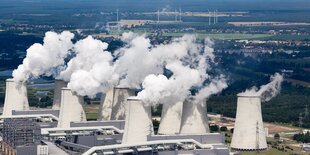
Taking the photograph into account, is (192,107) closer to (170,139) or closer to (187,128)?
(187,128)

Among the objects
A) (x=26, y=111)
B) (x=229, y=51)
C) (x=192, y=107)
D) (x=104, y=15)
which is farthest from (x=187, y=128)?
(x=104, y=15)

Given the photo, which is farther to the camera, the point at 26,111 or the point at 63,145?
the point at 26,111

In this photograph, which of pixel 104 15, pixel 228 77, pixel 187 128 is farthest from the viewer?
pixel 104 15

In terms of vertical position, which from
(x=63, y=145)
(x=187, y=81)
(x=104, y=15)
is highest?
(x=104, y=15)

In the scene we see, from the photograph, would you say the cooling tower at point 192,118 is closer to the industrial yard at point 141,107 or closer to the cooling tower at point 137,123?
the industrial yard at point 141,107

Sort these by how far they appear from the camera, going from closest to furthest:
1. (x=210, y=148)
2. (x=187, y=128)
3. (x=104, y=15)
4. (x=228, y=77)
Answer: (x=210, y=148), (x=187, y=128), (x=228, y=77), (x=104, y=15)

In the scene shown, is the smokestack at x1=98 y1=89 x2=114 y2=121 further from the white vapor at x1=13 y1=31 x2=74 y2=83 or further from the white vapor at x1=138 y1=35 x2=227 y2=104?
the white vapor at x1=13 y1=31 x2=74 y2=83

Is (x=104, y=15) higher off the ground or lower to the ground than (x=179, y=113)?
higher
